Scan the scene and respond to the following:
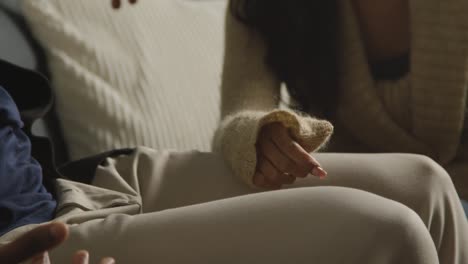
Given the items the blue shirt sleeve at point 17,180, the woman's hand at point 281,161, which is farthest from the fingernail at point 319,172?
the blue shirt sleeve at point 17,180

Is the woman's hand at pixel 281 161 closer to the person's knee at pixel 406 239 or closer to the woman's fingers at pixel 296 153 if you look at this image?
the woman's fingers at pixel 296 153

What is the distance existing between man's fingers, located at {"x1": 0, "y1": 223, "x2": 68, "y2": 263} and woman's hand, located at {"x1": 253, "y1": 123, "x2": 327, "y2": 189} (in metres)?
0.34

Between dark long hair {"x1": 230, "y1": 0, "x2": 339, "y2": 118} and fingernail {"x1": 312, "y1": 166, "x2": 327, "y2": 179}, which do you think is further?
dark long hair {"x1": 230, "y1": 0, "x2": 339, "y2": 118}

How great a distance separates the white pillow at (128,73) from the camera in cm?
97

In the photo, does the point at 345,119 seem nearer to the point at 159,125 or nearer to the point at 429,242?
the point at 159,125

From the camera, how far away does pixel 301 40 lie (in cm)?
97

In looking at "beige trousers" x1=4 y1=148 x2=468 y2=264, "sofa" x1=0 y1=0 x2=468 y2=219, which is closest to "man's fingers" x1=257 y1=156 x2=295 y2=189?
"beige trousers" x1=4 y1=148 x2=468 y2=264

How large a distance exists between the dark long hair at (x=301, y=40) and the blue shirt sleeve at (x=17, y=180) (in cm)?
37

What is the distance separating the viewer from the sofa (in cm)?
96

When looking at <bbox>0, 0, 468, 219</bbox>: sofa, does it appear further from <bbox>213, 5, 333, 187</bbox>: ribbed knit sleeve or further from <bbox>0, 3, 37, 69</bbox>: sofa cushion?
<bbox>213, 5, 333, 187</bbox>: ribbed knit sleeve

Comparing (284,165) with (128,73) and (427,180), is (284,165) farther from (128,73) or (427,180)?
(128,73)

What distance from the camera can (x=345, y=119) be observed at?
3.18 feet

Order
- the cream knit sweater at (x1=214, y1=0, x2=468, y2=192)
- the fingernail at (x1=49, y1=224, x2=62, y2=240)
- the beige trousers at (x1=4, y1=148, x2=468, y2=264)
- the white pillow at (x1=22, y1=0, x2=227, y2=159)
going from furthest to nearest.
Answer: the white pillow at (x1=22, y1=0, x2=227, y2=159), the cream knit sweater at (x1=214, y1=0, x2=468, y2=192), the beige trousers at (x1=4, y1=148, x2=468, y2=264), the fingernail at (x1=49, y1=224, x2=62, y2=240)

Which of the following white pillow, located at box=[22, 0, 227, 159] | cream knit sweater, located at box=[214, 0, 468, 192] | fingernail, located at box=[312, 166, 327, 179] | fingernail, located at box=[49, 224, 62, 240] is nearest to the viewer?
fingernail, located at box=[49, 224, 62, 240]
